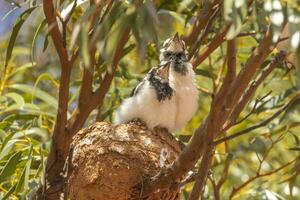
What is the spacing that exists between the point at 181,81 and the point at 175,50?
115 millimetres

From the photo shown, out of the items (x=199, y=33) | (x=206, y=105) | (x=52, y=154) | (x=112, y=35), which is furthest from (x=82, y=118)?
(x=206, y=105)

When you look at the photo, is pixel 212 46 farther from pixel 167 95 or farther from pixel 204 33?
pixel 167 95

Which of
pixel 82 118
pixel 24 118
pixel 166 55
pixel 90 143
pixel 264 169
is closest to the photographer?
pixel 90 143

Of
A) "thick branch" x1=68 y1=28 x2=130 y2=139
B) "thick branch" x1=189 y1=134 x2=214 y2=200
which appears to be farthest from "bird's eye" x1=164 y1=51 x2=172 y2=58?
"thick branch" x1=189 y1=134 x2=214 y2=200

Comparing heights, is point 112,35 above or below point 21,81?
above

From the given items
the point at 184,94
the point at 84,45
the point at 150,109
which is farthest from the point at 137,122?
the point at 84,45

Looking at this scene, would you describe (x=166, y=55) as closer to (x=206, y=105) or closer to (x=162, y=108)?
(x=162, y=108)

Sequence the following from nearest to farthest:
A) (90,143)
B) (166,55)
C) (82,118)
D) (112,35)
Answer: (112,35) < (90,143) < (82,118) < (166,55)

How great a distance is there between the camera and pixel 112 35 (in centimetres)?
178

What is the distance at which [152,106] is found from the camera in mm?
3029

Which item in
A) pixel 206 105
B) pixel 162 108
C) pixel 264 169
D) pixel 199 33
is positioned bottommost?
pixel 264 169

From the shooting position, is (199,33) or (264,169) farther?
(264,169)

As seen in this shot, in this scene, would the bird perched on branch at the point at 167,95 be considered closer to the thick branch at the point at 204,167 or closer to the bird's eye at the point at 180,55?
the bird's eye at the point at 180,55

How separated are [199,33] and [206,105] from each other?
121 centimetres
